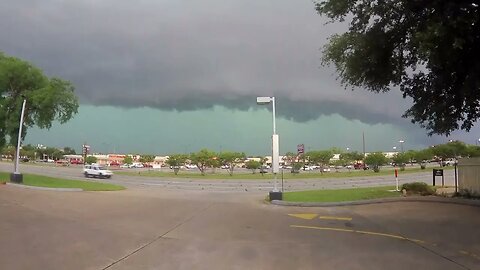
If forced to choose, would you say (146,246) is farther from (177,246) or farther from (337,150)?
(337,150)

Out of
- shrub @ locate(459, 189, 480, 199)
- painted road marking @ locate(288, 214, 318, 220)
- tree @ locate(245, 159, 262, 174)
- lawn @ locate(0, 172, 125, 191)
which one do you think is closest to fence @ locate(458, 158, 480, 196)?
shrub @ locate(459, 189, 480, 199)

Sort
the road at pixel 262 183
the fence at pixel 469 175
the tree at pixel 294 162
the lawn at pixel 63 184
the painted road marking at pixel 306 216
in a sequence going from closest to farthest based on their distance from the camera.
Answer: the painted road marking at pixel 306 216
the fence at pixel 469 175
the lawn at pixel 63 184
the road at pixel 262 183
the tree at pixel 294 162

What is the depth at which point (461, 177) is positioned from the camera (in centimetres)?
2189

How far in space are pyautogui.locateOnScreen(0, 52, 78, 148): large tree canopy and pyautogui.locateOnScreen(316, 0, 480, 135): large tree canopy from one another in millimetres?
32230

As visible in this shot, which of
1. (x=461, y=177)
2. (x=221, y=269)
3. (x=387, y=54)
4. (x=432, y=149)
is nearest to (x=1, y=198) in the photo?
(x=221, y=269)

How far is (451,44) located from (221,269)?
733 centimetres

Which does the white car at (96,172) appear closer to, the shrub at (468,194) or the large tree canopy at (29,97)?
the large tree canopy at (29,97)

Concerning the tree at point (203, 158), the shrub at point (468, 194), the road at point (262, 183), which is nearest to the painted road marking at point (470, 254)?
the shrub at point (468, 194)

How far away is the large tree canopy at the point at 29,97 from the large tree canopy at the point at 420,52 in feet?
106

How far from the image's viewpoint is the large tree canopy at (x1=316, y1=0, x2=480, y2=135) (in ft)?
34.0

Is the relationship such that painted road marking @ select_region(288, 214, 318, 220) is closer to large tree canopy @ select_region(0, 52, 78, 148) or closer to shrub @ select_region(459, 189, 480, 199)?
shrub @ select_region(459, 189, 480, 199)

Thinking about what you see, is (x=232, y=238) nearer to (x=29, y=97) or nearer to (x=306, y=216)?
(x=306, y=216)

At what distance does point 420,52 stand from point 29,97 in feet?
122

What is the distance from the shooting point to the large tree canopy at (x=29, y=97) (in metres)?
40.4
